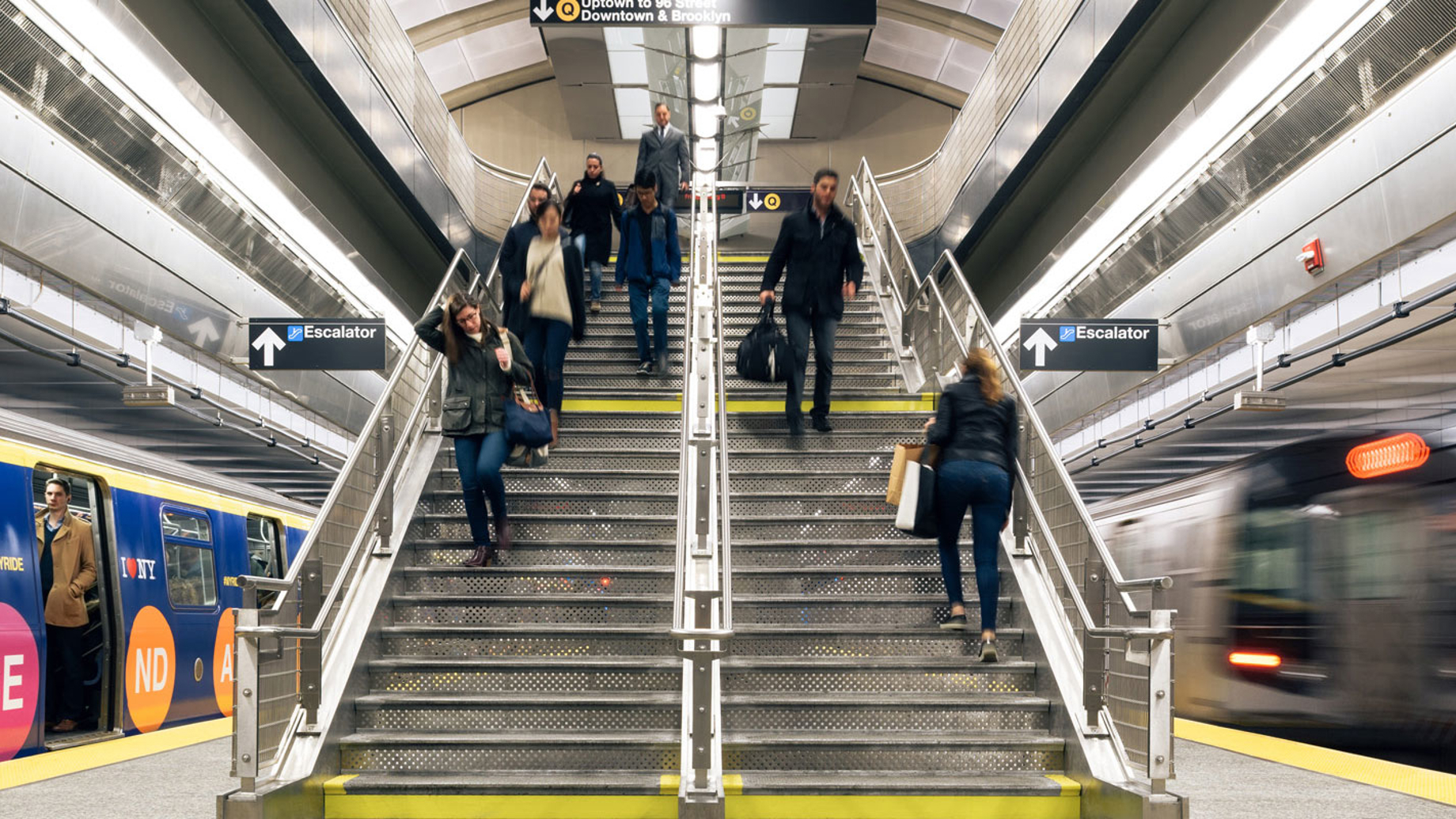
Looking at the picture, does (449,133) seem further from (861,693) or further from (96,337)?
(861,693)

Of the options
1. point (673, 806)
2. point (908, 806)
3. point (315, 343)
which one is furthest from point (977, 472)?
point (315, 343)

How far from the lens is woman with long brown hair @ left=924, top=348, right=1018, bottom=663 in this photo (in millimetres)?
5777

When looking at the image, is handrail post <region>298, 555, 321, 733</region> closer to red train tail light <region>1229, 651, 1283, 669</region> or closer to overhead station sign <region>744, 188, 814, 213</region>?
red train tail light <region>1229, 651, 1283, 669</region>

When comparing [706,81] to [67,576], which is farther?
[706,81]

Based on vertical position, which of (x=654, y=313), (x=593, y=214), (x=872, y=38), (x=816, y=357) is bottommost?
(x=816, y=357)

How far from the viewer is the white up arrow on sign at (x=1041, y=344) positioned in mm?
8219

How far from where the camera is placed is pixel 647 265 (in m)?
9.52

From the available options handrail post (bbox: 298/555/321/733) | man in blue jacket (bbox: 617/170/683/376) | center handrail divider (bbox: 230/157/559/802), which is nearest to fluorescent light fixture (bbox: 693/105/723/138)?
man in blue jacket (bbox: 617/170/683/376)

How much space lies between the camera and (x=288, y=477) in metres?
16.4

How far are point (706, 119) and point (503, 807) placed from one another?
15111mm

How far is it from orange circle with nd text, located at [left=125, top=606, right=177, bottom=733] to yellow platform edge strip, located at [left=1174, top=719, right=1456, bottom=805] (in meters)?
7.72

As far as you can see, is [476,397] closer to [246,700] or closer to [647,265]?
[246,700]

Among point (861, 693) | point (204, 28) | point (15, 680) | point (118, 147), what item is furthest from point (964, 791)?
point (204, 28)

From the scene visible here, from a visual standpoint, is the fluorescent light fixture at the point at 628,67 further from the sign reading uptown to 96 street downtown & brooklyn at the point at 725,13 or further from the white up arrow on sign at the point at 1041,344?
the white up arrow on sign at the point at 1041,344
